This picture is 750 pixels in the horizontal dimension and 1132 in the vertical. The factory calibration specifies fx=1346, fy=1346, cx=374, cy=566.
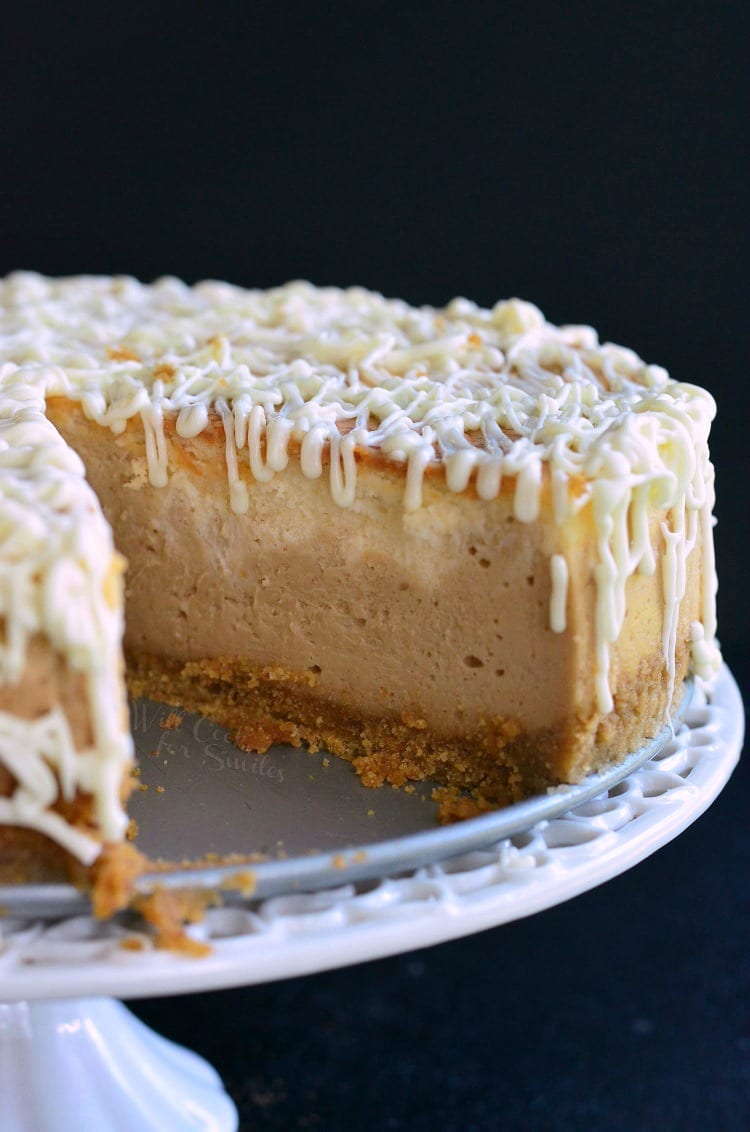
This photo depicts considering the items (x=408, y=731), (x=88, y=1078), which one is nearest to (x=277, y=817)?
(x=408, y=731)

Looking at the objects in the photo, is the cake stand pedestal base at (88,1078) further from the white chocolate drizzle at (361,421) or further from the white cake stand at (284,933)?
the white chocolate drizzle at (361,421)

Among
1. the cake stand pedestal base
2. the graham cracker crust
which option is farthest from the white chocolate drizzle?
the cake stand pedestal base

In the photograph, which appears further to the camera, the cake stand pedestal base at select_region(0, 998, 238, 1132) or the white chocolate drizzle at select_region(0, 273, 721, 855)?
the cake stand pedestal base at select_region(0, 998, 238, 1132)

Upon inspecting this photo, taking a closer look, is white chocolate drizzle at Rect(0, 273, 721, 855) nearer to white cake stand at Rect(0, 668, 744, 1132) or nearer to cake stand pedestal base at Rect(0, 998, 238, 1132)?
white cake stand at Rect(0, 668, 744, 1132)

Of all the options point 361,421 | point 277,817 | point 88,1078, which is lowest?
point 88,1078

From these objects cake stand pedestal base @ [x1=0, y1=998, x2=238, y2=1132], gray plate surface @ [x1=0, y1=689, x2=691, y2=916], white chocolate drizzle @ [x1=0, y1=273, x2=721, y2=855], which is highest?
white chocolate drizzle @ [x1=0, y1=273, x2=721, y2=855]

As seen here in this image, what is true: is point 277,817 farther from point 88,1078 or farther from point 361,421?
point 88,1078

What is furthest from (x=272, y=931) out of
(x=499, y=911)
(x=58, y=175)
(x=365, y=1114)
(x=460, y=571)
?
(x=58, y=175)

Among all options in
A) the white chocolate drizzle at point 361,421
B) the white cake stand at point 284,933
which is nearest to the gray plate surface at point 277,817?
the white cake stand at point 284,933
